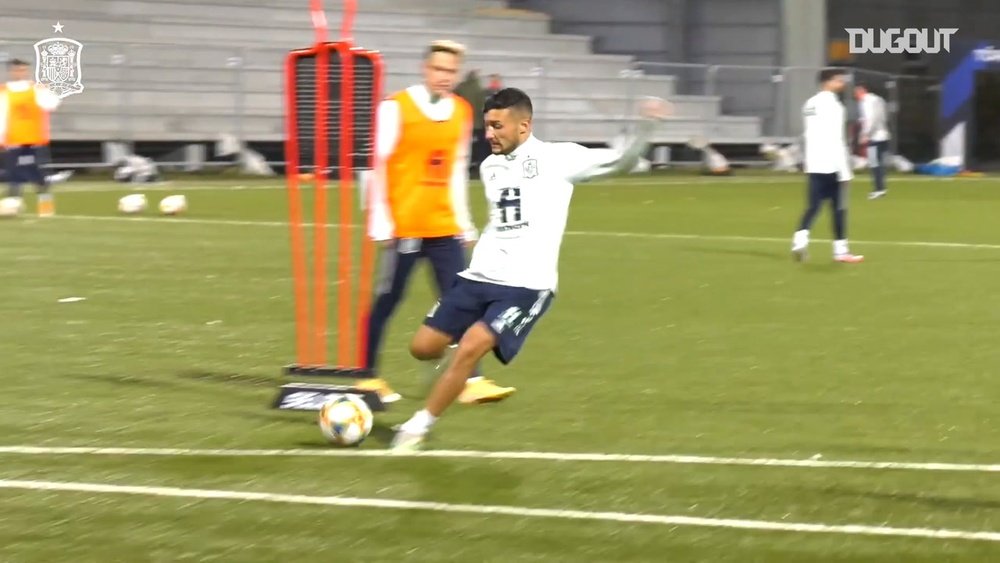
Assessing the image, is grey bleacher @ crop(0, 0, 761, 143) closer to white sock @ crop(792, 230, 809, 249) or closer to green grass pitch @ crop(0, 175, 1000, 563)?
green grass pitch @ crop(0, 175, 1000, 563)

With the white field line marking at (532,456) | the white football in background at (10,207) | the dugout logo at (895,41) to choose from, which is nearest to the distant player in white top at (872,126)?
the dugout logo at (895,41)

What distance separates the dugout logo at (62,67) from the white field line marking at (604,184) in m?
2.23

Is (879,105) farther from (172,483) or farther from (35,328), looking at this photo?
(172,483)

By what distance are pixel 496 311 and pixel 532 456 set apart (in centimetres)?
67

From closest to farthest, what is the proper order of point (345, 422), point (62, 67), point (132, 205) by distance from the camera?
point (345, 422) < point (132, 205) < point (62, 67)

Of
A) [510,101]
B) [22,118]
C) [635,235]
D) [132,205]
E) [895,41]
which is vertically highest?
[510,101]

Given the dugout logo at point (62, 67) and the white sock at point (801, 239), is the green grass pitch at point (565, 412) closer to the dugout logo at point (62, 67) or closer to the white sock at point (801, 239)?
the white sock at point (801, 239)

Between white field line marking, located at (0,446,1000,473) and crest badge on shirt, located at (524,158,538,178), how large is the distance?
1276 mm

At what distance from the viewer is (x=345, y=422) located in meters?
7.80

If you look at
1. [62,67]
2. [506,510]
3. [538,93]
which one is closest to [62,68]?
[62,67]

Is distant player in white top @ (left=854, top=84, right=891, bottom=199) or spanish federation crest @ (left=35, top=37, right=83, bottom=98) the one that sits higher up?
spanish federation crest @ (left=35, top=37, right=83, bottom=98)

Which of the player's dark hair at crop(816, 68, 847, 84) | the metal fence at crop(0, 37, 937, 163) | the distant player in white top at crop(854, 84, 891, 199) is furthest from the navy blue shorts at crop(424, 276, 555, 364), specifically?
the metal fence at crop(0, 37, 937, 163)

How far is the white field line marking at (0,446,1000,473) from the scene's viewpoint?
753 cm

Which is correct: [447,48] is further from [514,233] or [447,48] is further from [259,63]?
[259,63]
